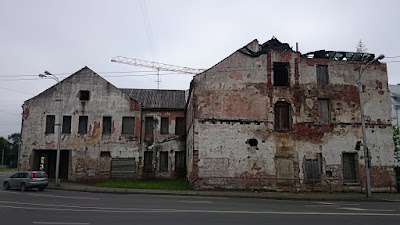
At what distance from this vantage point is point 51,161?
31.0 metres

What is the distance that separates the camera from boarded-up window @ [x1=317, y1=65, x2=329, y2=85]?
2317 cm

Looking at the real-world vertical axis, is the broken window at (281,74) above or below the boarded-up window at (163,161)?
above

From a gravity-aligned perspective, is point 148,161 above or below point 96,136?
below

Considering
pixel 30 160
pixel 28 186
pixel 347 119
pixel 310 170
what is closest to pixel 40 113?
pixel 30 160

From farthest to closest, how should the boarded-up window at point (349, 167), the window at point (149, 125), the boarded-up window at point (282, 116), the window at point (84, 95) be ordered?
the window at point (149, 125)
the window at point (84, 95)
the boarded-up window at point (282, 116)
the boarded-up window at point (349, 167)

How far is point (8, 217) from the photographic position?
9.95m

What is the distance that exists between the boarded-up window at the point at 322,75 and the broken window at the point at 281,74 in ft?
8.11

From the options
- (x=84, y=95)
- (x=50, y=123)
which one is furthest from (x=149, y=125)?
(x=50, y=123)

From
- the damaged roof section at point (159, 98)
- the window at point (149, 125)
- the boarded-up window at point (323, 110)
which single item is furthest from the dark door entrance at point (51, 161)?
the boarded-up window at point (323, 110)

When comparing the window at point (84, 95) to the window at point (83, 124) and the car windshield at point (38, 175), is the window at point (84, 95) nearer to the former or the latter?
the window at point (83, 124)

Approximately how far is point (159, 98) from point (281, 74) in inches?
592

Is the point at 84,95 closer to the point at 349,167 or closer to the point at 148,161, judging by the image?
the point at 148,161

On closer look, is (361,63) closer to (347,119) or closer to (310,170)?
(347,119)

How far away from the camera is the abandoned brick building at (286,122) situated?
21.6 metres
